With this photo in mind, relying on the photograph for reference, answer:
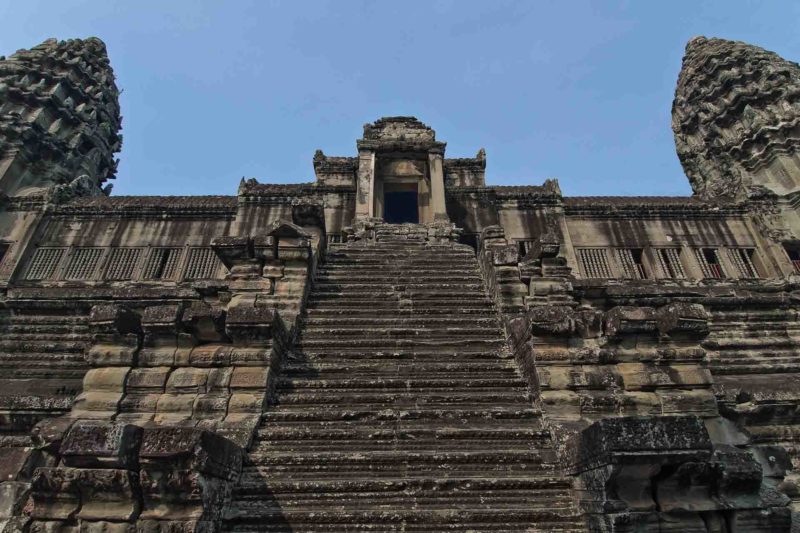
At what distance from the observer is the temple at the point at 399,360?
4426 mm

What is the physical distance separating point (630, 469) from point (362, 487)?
2.58 m

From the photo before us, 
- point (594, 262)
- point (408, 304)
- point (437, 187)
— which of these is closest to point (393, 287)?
point (408, 304)

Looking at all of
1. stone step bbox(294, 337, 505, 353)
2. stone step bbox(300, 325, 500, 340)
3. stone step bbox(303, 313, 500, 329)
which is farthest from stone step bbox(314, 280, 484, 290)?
stone step bbox(294, 337, 505, 353)

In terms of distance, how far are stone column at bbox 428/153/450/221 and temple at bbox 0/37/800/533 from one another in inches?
3.6

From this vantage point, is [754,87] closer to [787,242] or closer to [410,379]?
[787,242]

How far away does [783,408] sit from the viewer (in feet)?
32.9

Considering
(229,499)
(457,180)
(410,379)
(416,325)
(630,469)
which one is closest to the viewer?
(630,469)

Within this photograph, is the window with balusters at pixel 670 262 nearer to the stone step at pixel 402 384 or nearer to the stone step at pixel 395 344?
the stone step at pixel 395 344

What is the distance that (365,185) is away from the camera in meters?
16.0

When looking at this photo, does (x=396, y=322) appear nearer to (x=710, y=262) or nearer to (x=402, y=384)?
(x=402, y=384)

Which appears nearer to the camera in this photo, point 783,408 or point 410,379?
point 410,379

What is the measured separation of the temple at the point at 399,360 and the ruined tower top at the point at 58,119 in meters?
1.46

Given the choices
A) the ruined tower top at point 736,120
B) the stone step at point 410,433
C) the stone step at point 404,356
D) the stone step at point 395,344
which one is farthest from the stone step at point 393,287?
the ruined tower top at point 736,120

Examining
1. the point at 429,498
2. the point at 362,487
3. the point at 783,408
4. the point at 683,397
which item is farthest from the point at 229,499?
the point at 783,408
